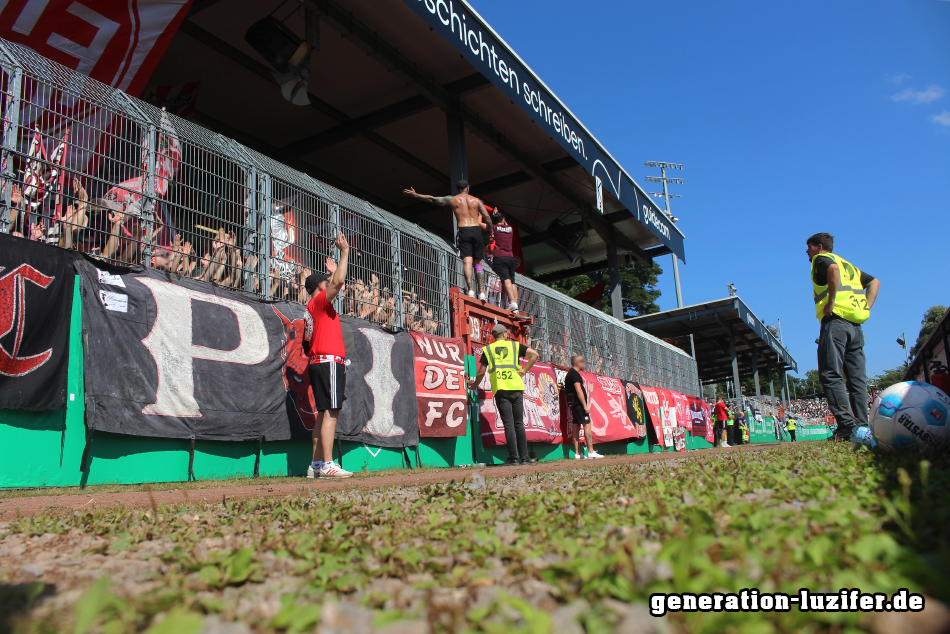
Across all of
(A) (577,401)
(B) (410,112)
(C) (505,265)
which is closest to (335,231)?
(C) (505,265)

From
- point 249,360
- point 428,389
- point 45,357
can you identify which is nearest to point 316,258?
point 249,360

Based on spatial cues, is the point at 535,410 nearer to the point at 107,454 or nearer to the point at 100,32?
the point at 107,454

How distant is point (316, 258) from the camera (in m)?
8.13

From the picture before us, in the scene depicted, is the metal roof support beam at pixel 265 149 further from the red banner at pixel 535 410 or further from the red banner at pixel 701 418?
the red banner at pixel 701 418

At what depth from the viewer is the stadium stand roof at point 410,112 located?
11.2m

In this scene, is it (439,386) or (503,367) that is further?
(439,386)

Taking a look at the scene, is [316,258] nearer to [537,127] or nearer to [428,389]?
[428,389]

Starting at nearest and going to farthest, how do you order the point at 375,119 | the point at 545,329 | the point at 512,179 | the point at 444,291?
the point at 444,291
the point at 545,329
the point at 375,119
the point at 512,179

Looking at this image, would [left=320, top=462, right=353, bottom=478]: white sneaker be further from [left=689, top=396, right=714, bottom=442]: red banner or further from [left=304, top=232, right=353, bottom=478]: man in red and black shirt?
[left=689, top=396, right=714, bottom=442]: red banner

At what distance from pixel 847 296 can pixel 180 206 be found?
6.92 m

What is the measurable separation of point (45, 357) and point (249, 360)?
6.45 ft

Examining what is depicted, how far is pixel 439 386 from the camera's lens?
9.48m

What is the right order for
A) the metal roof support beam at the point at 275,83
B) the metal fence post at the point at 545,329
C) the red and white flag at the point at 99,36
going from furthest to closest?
the metal fence post at the point at 545,329 < the metal roof support beam at the point at 275,83 < the red and white flag at the point at 99,36

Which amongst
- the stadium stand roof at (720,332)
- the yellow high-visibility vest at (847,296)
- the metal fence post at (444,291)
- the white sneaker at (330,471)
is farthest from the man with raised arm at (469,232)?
the stadium stand roof at (720,332)
